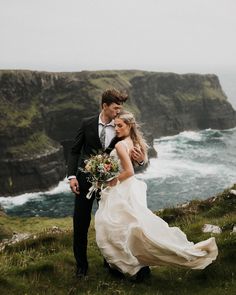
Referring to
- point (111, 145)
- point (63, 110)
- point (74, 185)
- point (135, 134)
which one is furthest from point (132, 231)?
point (63, 110)

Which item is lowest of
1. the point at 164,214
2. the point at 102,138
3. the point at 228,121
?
the point at 228,121

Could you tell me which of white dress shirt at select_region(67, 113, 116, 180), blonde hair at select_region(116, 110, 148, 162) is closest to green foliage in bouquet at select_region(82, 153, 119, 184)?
white dress shirt at select_region(67, 113, 116, 180)

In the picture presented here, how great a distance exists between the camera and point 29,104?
118 metres

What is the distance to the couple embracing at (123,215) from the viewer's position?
8.42 m

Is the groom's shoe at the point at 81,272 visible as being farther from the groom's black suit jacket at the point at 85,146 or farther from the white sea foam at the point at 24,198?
the white sea foam at the point at 24,198

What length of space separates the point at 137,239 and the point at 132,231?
0.18 m

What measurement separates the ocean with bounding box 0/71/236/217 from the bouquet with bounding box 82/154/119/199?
5446cm

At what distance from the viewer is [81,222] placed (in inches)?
357

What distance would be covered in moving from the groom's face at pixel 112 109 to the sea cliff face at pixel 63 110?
89.1 metres

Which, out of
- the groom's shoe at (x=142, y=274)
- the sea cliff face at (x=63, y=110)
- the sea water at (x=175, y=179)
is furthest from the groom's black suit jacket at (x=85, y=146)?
the sea cliff face at (x=63, y=110)

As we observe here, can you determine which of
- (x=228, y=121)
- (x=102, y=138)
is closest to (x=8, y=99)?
(x=228, y=121)

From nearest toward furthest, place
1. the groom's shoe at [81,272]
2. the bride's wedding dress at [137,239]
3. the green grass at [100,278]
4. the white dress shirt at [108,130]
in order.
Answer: the green grass at [100,278], the bride's wedding dress at [137,239], the groom's shoe at [81,272], the white dress shirt at [108,130]

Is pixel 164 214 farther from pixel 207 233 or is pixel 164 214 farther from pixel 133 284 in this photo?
pixel 133 284

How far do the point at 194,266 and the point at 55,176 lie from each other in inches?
3698
